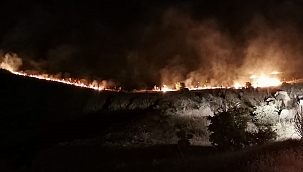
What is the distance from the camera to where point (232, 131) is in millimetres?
17578

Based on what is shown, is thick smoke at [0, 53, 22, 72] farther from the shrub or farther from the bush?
the shrub

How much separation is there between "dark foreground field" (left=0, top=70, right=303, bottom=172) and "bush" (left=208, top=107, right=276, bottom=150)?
24.6 inches

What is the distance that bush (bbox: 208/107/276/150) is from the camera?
57.5ft

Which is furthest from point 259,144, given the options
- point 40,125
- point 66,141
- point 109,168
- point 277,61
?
point 277,61

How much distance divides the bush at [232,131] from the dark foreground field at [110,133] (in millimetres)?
624

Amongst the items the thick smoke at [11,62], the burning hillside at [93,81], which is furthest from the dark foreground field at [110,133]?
the thick smoke at [11,62]

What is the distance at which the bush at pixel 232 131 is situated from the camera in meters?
17.5

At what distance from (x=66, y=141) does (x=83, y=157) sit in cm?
290

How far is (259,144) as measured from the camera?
17938 millimetres

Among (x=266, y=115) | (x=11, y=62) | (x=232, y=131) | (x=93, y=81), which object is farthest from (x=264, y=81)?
(x=11, y=62)

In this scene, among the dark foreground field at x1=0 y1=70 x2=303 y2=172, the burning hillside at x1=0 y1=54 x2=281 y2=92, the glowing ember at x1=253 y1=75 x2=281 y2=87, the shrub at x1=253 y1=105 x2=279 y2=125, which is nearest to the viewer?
the dark foreground field at x1=0 y1=70 x2=303 y2=172

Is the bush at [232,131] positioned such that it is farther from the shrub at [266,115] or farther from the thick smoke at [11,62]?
the thick smoke at [11,62]

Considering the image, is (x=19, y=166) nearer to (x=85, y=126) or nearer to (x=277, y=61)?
(x=85, y=126)

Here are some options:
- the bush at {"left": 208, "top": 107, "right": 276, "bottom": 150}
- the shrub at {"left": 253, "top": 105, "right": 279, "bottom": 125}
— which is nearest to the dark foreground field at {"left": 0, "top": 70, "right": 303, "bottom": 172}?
the bush at {"left": 208, "top": 107, "right": 276, "bottom": 150}
